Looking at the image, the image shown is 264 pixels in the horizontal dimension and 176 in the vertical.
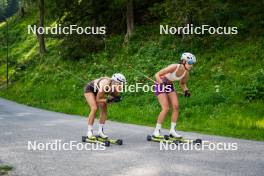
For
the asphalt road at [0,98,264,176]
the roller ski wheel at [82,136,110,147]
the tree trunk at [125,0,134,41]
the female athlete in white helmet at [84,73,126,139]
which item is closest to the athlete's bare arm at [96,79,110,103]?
the female athlete in white helmet at [84,73,126,139]

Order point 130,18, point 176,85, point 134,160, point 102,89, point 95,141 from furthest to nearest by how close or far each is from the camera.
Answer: point 130,18 < point 176,85 < point 95,141 < point 102,89 < point 134,160

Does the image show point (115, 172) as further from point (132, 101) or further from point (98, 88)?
point (132, 101)

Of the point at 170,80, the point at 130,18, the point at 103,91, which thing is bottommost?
the point at 103,91

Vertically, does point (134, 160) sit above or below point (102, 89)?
below

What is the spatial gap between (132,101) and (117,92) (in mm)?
11241

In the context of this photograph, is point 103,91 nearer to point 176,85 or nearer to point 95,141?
point 95,141

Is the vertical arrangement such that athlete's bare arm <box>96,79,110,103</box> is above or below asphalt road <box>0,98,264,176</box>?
above

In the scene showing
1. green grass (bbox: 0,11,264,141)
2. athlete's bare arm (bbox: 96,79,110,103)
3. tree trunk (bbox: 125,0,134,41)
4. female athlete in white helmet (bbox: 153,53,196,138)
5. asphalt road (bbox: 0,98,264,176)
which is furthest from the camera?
tree trunk (bbox: 125,0,134,41)

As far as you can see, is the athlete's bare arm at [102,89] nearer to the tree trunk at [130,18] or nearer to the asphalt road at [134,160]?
the asphalt road at [134,160]

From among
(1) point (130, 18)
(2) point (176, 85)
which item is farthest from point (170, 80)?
(1) point (130, 18)

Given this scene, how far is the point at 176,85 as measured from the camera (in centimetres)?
2123

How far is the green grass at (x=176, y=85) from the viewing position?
15.3 meters

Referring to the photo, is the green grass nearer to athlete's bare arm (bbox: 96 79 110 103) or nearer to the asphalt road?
the asphalt road

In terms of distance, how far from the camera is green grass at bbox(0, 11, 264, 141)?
15.3 meters
